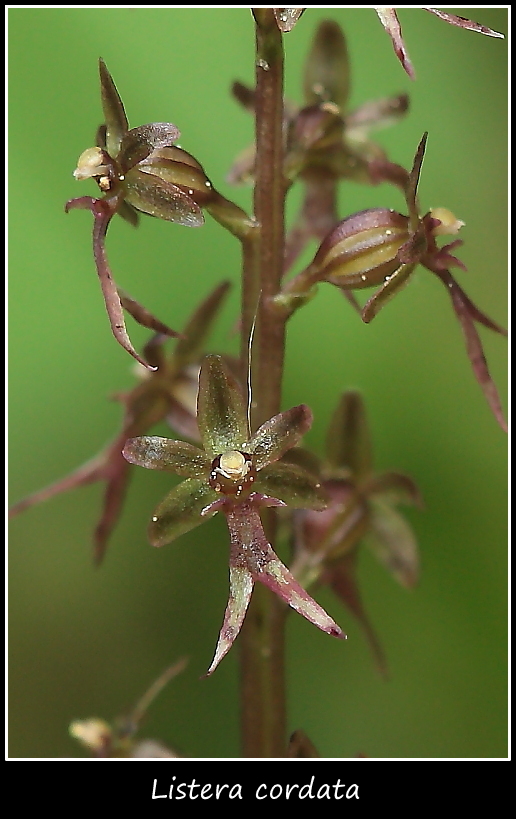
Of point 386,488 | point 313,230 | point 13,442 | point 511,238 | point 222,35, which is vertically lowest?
point 386,488

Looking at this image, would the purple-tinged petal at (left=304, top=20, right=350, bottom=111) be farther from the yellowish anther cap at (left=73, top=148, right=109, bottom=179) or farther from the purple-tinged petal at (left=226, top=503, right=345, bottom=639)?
the purple-tinged petal at (left=226, top=503, right=345, bottom=639)

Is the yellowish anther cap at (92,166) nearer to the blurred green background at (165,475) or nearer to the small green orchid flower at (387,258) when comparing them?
the small green orchid flower at (387,258)

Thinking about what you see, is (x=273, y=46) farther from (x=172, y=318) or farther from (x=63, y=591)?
(x=63, y=591)

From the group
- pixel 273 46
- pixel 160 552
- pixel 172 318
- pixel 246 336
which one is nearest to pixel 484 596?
pixel 160 552

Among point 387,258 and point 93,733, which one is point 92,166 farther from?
point 93,733

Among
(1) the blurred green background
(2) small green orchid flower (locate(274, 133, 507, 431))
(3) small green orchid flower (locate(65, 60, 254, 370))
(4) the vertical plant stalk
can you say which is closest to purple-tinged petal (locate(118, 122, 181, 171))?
(3) small green orchid flower (locate(65, 60, 254, 370))
